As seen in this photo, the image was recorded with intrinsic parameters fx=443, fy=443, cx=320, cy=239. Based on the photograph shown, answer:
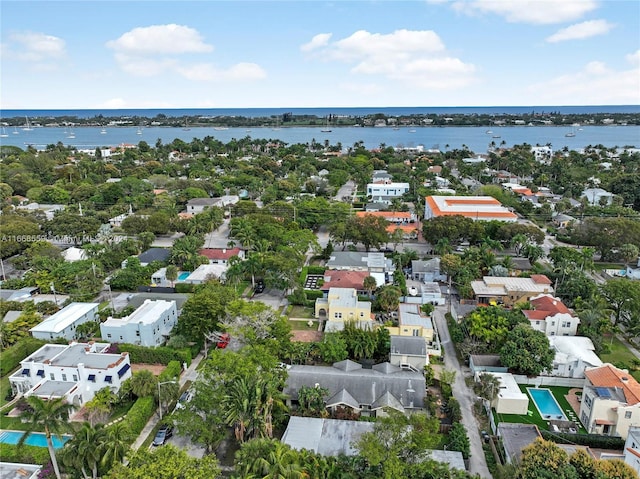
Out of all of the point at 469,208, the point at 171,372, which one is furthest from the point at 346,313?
the point at 469,208

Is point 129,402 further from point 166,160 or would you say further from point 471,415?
point 166,160

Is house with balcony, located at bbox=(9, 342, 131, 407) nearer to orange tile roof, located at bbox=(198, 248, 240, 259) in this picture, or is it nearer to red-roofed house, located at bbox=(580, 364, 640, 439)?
orange tile roof, located at bbox=(198, 248, 240, 259)

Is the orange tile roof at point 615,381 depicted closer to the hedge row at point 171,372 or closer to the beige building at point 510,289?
the beige building at point 510,289

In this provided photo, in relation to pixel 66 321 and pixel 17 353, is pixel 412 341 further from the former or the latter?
pixel 17 353

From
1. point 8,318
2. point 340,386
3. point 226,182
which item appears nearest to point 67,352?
point 8,318

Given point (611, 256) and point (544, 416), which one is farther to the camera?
point (611, 256)

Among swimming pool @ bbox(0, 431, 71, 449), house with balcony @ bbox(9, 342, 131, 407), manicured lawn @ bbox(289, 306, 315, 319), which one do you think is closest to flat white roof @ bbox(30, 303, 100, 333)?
house with balcony @ bbox(9, 342, 131, 407)
